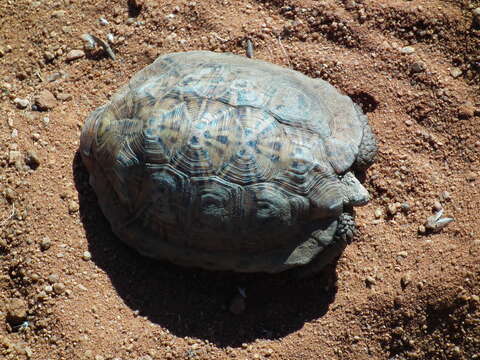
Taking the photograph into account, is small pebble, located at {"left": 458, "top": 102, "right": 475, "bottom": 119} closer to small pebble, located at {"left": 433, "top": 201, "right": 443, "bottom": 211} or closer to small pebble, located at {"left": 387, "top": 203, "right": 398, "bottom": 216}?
small pebble, located at {"left": 433, "top": 201, "right": 443, "bottom": 211}

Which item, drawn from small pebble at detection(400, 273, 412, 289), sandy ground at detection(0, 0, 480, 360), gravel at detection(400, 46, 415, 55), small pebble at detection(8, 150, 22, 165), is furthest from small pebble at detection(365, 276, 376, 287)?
small pebble at detection(8, 150, 22, 165)

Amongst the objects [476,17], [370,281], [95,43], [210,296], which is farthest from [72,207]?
[476,17]

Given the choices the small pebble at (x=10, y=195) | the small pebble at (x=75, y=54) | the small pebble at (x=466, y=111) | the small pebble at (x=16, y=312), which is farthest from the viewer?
the small pebble at (x=75, y=54)

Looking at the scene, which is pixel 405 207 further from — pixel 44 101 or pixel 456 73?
pixel 44 101

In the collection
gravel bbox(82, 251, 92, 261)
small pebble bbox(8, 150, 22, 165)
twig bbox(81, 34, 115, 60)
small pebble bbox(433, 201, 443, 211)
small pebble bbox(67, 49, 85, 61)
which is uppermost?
twig bbox(81, 34, 115, 60)

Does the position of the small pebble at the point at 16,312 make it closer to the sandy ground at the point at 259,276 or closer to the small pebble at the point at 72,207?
the sandy ground at the point at 259,276

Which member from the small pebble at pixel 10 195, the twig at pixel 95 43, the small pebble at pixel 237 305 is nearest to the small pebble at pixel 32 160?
the small pebble at pixel 10 195
